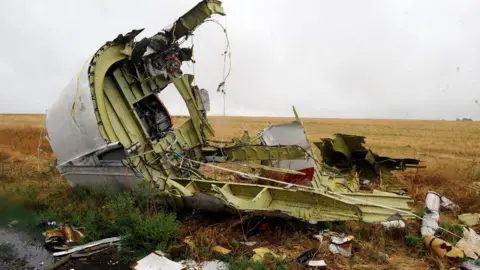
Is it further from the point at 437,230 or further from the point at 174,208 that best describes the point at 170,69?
the point at 437,230

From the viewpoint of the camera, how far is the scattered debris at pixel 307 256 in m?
→ 4.84

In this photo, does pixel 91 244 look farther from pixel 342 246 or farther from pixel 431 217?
pixel 431 217

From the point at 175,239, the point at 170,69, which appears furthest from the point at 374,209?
the point at 170,69

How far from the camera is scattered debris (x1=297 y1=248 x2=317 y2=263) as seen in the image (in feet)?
15.9

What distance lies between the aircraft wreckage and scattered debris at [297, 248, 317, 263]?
0.61 m

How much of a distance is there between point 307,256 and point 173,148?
3909mm

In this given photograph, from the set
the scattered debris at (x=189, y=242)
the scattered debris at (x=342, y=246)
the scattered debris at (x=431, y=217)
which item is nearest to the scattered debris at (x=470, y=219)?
the scattered debris at (x=431, y=217)

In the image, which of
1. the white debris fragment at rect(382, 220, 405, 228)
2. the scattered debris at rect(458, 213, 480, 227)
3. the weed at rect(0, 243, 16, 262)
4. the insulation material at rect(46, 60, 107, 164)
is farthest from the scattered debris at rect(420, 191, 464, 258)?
the weed at rect(0, 243, 16, 262)

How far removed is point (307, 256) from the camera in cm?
491

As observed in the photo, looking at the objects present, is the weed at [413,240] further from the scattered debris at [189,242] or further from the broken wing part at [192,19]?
the broken wing part at [192,19]

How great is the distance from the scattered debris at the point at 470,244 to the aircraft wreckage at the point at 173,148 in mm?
881

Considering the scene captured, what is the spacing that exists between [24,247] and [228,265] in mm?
3463

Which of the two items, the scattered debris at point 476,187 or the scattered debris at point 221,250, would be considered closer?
the scattered debris at point 221,250

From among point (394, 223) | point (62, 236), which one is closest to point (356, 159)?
point (394, 223)
